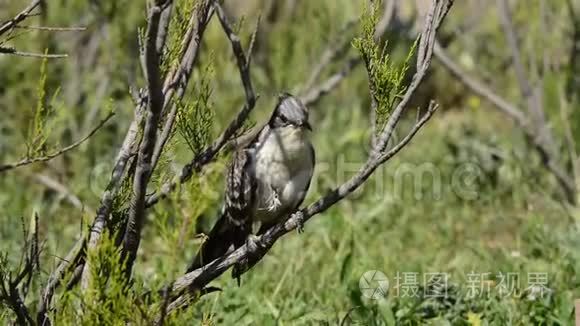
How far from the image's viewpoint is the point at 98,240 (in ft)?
9.92

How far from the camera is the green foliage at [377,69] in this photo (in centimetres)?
285

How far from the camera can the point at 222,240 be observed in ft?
12.6

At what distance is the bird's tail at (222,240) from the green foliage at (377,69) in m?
1.09

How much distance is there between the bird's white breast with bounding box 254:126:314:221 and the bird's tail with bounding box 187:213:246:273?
0.14 metres

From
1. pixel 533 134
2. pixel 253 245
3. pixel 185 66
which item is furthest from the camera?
pixel 533 134

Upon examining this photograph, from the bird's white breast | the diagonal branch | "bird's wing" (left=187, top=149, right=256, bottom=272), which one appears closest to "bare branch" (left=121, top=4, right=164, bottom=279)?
"bird's wing" (left=187, top=149, right=256, bottom=272)

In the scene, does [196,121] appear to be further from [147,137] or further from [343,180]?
[343,180]

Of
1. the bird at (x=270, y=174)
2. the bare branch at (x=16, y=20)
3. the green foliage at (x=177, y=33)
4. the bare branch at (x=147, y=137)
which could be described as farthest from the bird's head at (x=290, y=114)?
the bare branch at (x=16, y=20)

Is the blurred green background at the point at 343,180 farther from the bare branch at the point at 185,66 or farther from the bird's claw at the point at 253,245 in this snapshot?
the bird's claw at the point at 253,245

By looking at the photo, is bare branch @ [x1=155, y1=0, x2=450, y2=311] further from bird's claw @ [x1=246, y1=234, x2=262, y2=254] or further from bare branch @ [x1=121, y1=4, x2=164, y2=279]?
bare branch @ [x1=121, y1=4, x2=164, y2=279]

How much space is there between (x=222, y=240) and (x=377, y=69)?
126 cm

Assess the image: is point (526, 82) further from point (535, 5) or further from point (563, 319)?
point (563, 319)

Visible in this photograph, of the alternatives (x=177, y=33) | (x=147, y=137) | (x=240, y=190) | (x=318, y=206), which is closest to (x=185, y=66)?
(x=177, y=33)

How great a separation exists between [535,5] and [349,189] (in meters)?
4.18
